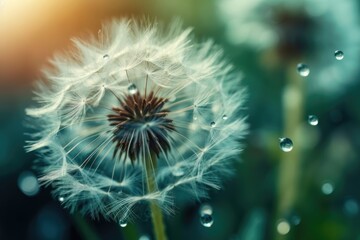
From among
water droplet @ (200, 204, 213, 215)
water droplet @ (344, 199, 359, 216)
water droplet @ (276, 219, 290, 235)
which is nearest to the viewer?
water droplet @ (200, 204, 213, 215)

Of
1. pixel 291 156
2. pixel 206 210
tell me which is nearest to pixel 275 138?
pixel 291 156

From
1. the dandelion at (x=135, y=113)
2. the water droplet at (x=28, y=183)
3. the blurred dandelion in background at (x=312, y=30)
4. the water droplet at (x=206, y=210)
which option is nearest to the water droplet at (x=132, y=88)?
the dandelion at (x=135, y=113)

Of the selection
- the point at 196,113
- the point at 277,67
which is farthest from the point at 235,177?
the point at 196,113

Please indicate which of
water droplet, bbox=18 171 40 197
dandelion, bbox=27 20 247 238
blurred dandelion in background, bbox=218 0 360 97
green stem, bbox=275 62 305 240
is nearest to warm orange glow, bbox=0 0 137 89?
water droplet, bbox=18 171 40 197

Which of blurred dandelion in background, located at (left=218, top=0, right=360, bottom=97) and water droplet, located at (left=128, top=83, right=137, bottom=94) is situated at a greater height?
blurred dandelion in background, located at (left=218, top=0, right=360, bottom=97)

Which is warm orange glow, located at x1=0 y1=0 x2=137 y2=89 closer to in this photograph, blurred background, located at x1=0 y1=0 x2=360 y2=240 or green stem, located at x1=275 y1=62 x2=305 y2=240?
blurred background, located at x1=0 y1=0 x2=360 y2=240

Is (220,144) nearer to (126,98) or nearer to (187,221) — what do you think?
(126,98)

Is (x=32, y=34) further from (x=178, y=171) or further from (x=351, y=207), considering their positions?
(x=178, y=171)
